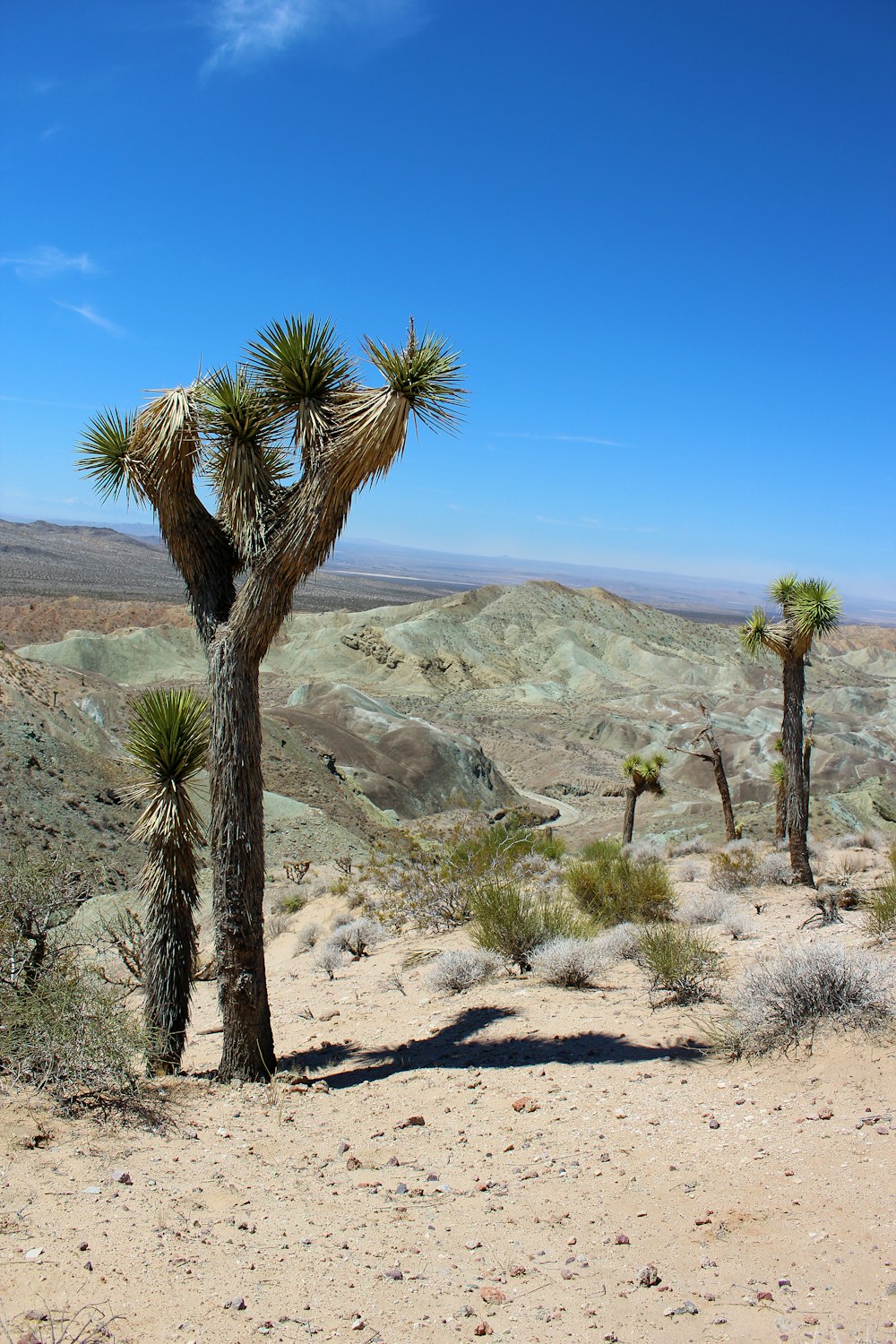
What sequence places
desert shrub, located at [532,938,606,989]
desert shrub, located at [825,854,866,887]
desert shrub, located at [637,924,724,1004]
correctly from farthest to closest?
desert shrub, located at [825,854,866,887], desert shrub, located at [532,938,606,989], desert shrub, located at [637,924,724,1004]

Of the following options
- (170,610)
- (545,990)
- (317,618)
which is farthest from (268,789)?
(170,610)

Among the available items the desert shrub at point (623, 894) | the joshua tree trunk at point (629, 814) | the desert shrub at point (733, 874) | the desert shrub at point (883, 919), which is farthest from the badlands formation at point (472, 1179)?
the joshua tree trunk at point (629, 814)

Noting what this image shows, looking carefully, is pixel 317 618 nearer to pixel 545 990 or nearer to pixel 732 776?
pixel 732 776

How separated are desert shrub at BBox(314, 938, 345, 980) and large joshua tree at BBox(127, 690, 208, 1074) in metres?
3.95

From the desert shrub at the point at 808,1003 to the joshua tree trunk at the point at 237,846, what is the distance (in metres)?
3.70

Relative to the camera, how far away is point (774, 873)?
14172mm

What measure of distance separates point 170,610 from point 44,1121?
75277 millimetres

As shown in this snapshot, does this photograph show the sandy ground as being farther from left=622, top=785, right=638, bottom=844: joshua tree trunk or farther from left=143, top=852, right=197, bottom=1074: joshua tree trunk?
left=622, top=785, right=638, bottom=844: joshua tree trunk

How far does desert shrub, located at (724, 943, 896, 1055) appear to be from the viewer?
19.8ft

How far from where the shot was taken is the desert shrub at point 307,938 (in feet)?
44.9

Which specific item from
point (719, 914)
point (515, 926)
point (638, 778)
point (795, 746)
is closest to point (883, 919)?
point (719, 914)

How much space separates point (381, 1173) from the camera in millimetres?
5375

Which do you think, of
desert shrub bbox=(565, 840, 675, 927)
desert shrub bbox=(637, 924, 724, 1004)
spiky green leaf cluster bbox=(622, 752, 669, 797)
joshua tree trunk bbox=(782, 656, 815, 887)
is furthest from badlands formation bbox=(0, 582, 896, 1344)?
spiky green leaf cluster bbox=(622, 752, 669, 797)

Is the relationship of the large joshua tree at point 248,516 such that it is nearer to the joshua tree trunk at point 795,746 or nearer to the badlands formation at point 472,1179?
the badlands formation at point 472,1179
